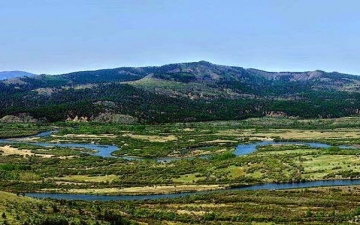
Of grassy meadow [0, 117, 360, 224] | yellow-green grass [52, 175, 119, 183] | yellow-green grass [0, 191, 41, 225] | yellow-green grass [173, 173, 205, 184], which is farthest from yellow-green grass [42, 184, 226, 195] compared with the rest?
yellow-green grass [0, 191, 41, 225]

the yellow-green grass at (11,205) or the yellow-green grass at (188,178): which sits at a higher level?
the yellow-green grass at (11,205)

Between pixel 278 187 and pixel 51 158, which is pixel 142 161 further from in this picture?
pixel 278 187

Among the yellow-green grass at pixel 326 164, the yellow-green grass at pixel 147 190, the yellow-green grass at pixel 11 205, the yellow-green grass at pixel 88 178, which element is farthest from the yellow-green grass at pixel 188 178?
the yellow-green grass at pixel 11 205

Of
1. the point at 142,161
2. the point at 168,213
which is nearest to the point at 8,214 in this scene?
the point at 168,213

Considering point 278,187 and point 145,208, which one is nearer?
point 145,208

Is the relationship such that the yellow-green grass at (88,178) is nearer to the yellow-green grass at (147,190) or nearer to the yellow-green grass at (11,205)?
the yellow-green grass at (147,190)

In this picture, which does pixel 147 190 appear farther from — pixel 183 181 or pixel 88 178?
pixel 88 178

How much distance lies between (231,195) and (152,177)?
30230mm

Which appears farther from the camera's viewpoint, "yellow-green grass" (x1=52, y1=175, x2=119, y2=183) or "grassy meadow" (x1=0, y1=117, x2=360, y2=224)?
"yellow-green grass" (x1=52, y1=175, x2=119, y2=183)

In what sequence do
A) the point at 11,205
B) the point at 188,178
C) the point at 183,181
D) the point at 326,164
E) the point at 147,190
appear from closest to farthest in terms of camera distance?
the point at 11,205
the point at 147,190
the point at 183,181
the point at 188,178
the point at 326,164

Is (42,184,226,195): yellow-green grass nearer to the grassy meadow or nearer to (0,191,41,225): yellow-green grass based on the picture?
the grassy meadow

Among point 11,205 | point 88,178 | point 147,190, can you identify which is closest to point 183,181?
point 147,190

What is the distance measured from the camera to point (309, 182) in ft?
391

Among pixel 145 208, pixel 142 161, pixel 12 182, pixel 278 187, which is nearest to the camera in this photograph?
pixel 145 208
